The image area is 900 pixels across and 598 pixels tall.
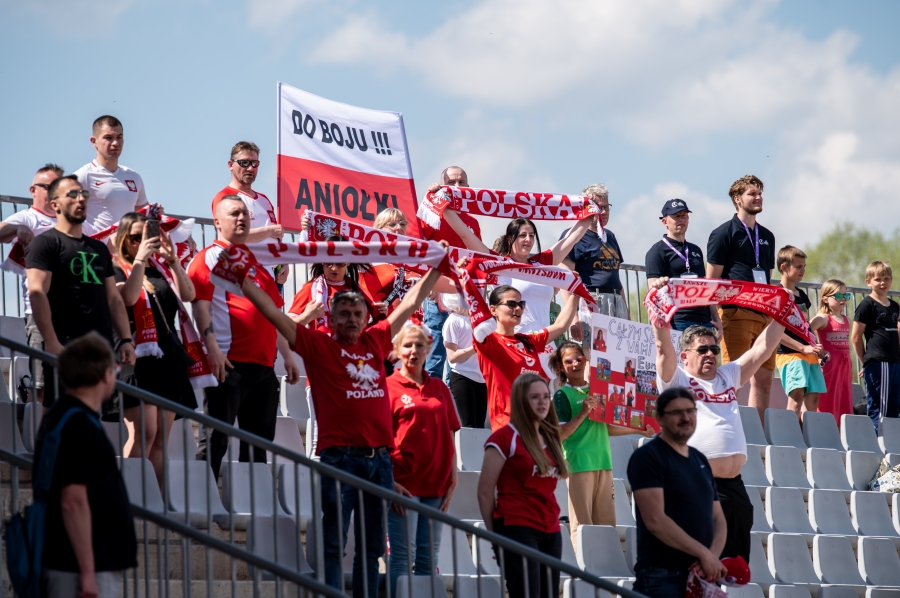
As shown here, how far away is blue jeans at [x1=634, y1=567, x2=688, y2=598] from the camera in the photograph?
621 centimetres

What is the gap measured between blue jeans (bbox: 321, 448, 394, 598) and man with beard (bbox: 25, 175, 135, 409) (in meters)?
1.44

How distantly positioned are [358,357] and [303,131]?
4.45m

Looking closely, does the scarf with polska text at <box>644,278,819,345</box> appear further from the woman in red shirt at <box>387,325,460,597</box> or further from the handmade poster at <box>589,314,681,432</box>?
the woman in red shirt at <box>387,325,460,597</box>

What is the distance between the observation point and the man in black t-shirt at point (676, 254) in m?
10.6

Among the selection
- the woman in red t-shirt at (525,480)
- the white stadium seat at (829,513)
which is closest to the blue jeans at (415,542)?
the woman in red t-shirt at (525,480)

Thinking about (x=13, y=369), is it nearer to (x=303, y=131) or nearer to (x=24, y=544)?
(x=24, y=544)

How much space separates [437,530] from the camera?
674cm

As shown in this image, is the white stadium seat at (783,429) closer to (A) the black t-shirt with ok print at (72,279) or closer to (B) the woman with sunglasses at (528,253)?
(B) the woman with sunglasses at (528,253)

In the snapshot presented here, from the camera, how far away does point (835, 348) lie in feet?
41.4

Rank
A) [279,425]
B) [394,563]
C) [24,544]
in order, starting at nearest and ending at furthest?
[24,544] < [394,563] < [279,425]

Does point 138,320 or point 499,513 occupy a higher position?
point 138,320

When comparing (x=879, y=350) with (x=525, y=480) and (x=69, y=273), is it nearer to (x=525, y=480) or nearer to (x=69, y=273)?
(x=525, y=480)

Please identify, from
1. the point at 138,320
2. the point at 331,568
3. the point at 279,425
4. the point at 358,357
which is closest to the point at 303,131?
the point at 279,425

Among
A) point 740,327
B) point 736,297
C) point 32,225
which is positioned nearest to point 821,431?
point 740,327
